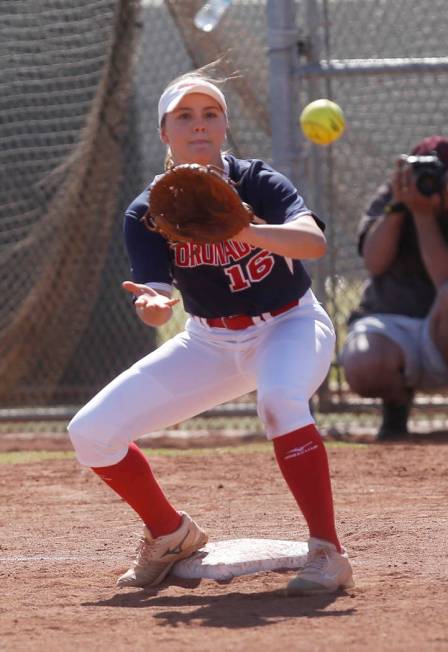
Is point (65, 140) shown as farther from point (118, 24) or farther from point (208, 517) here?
point (208, 517)

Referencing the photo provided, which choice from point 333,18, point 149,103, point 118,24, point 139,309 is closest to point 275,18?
point 333,18

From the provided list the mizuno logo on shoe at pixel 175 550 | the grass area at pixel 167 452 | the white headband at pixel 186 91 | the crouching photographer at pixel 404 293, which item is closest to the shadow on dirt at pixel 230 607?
the mizuno logo on shoe at pixel 175 550

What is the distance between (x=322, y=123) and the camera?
240 inches

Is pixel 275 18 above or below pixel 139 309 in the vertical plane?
above

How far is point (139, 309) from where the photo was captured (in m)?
3.30

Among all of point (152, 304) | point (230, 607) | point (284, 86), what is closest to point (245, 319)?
point (152, 304)

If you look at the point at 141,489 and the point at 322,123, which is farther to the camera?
the point at 322,123

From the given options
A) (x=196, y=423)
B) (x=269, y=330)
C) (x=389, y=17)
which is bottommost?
(x=196, y=423)

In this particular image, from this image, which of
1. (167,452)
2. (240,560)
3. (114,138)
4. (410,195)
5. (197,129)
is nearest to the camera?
(197,129)

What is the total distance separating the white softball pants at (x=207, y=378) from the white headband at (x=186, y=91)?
24.8 inches

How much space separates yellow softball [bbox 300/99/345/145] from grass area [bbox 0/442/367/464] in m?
1.56

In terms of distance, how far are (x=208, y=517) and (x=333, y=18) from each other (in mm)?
3692

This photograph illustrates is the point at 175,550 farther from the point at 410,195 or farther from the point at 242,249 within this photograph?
the point at 410,195

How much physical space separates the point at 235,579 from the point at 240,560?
0.06 metres
